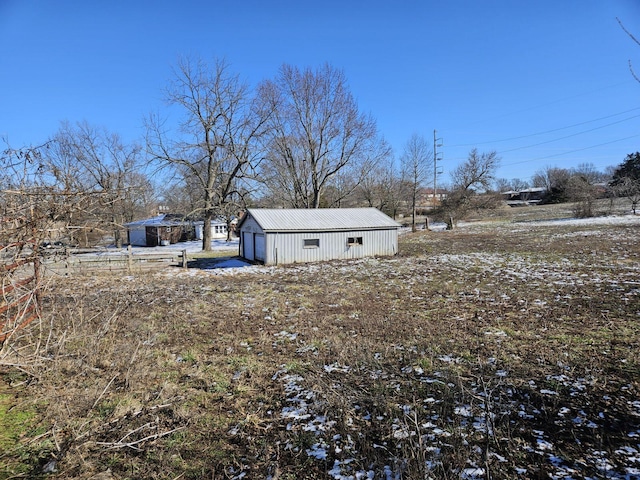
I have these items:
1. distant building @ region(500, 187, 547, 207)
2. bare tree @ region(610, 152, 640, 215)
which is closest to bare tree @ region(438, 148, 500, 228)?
bare tree @ region(610, 152, 640, 215)

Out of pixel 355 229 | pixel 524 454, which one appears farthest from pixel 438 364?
pixel 355 229

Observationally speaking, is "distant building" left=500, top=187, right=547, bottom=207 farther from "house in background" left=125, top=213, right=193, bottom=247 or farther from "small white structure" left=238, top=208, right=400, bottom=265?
"house in background" left=125, top=213, right=193, bottom=247

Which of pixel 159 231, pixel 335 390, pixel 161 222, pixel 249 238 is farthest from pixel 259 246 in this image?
pixel 159 231

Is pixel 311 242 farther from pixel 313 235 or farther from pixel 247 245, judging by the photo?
pixel 247 245

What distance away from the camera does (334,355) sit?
6172mm

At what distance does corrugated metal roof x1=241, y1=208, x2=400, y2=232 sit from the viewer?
19625 millimetres

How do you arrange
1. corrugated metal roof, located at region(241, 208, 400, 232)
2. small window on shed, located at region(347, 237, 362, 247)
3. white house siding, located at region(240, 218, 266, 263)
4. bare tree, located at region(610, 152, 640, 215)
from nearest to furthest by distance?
corrugated metal roof, located at region(241, 208, 400, 232) < white house siding, located at region(240, 218, 266, 263) < small window on shed, located at region(347, 237, 362, 247) < bare tree, located at region(610, 152, 640, 215)

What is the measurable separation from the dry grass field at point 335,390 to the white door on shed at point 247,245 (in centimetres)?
1130

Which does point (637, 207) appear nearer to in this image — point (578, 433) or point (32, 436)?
point (578, 433)

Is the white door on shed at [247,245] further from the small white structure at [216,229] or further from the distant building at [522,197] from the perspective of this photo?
the distant building at [522,197]

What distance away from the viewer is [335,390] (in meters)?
4.83

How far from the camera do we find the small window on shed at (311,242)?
20.0m

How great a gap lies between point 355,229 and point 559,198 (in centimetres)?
5624

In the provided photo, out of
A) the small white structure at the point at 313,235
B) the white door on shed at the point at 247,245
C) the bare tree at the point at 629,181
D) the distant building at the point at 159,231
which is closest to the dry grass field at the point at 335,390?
the small white structure at the point at 313,235
